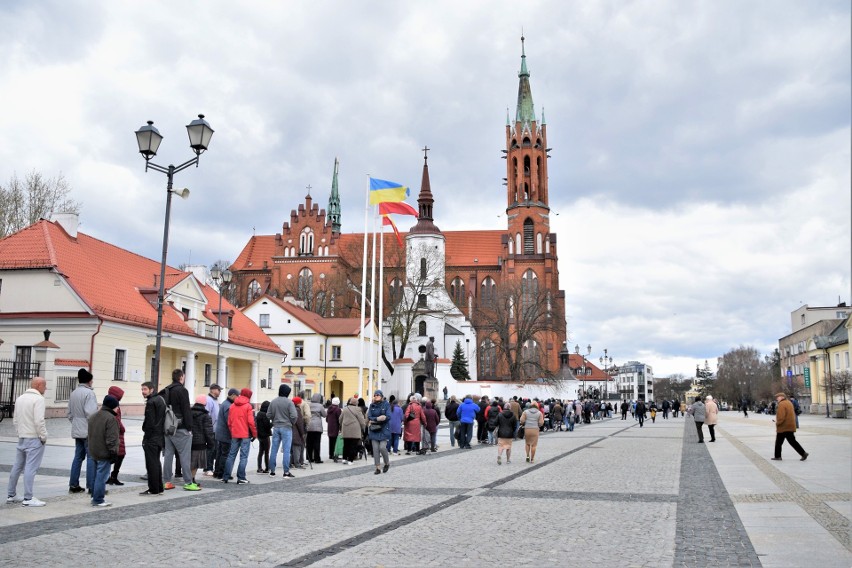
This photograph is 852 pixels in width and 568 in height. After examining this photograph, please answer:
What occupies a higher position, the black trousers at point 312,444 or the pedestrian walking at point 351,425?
the pedestrian walking at point 351,425

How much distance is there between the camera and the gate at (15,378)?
73.9 feet

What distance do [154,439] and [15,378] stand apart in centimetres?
1500

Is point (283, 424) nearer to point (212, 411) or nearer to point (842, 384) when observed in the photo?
point (212, 411)

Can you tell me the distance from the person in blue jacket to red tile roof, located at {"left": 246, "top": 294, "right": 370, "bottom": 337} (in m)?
35.0

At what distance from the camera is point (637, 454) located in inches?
821

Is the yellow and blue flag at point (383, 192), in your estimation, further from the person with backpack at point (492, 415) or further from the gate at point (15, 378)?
the gate at point (15, 378)

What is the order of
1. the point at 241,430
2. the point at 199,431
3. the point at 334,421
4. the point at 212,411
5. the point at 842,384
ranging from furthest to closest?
the point at 842,384 → the point at 334,421 → the point at 212,411 → the point at 241,430 → the point at 199,431

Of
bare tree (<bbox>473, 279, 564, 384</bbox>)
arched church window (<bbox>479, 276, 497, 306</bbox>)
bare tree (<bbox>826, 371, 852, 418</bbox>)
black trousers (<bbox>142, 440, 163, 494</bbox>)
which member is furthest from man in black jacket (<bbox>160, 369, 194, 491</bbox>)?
arched church window (<bbox>479, 276, 497, 306</bbox>)

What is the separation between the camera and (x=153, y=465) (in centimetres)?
1132

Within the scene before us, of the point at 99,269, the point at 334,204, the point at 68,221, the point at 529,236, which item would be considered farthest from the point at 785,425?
the point at 334,204

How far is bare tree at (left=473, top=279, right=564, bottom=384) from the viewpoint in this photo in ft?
232

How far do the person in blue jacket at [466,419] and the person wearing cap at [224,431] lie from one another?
37.3 feet

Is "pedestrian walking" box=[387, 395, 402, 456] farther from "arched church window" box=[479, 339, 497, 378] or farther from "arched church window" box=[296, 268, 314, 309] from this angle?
"arched church window" box=[479, 339, 497, 378]

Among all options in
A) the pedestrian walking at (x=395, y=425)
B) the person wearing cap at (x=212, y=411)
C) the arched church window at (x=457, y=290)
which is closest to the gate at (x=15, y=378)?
the person wearing cap at (x=212, y=411)
